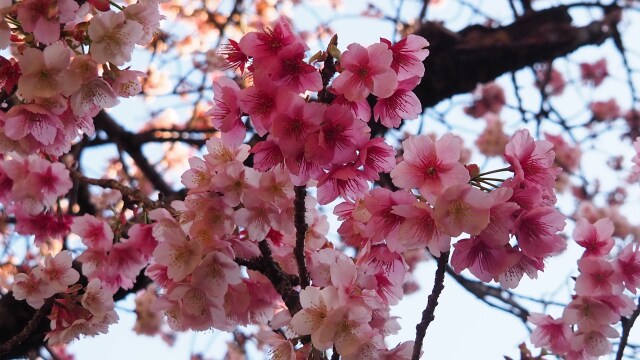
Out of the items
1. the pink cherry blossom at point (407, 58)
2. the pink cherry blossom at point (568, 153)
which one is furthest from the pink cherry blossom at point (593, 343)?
the pink cherry blossom at point (568, 153)

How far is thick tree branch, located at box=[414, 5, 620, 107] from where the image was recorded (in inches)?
122

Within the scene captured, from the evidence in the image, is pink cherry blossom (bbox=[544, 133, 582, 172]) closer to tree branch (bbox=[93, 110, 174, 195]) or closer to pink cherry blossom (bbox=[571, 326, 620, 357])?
tree branch (bbox=[93, 110, 174, 195])

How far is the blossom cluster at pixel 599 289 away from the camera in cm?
158

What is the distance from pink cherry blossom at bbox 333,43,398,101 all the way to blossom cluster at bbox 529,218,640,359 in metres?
0.73

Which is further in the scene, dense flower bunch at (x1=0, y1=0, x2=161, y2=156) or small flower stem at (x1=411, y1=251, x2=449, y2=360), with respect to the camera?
dense flower bunch at (x1=0, y1=0, x2=161, y2=156)

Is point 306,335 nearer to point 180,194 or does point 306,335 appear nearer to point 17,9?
point 17,9

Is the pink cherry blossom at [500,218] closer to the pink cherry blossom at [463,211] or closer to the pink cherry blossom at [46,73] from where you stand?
the pink cherry blossom at [463,211]

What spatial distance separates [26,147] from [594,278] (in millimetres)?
1410

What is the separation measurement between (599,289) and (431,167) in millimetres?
668

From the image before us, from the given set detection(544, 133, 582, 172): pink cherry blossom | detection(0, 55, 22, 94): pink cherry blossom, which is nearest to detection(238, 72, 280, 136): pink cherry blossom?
detection(0, 55, 22, 94): pink cherry blossom

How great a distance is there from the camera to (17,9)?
4.37ft

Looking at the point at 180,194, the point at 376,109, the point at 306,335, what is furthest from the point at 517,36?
the point at 306,335

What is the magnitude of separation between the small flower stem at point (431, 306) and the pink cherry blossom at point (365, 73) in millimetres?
342

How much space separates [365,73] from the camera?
124 centimetres
